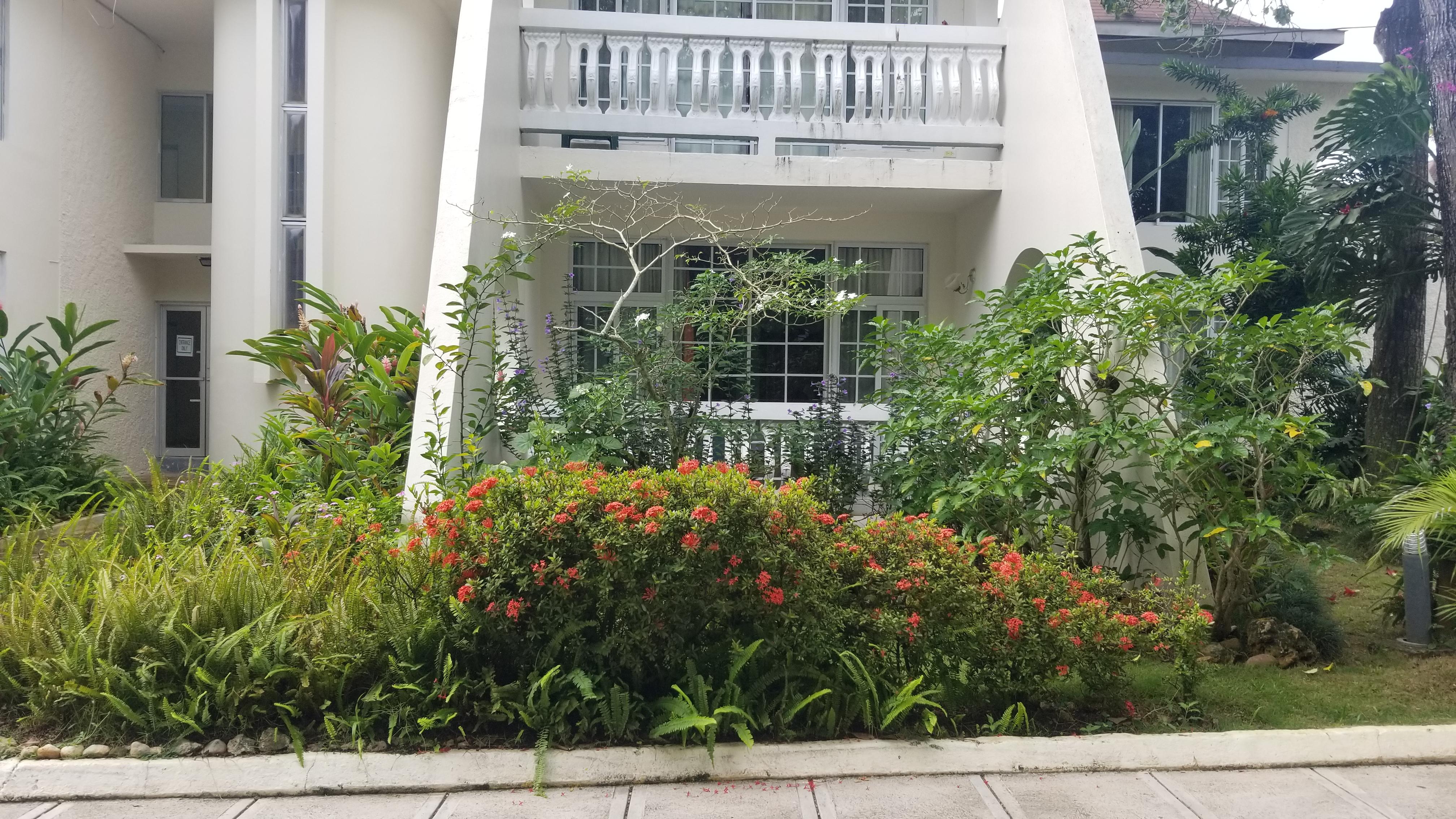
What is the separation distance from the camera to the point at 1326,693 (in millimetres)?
4625

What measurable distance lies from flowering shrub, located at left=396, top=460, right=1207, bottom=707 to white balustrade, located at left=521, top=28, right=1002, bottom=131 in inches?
197

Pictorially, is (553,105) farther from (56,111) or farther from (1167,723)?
(1167,723)

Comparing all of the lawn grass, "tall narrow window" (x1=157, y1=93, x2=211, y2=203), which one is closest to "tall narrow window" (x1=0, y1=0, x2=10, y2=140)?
"tall narrow window" (x1=157, y1=93, x2=211, y2=203)

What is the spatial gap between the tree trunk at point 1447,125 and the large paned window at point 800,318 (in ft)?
14.1

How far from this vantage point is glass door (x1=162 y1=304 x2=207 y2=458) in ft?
35.9

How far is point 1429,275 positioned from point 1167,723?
235 inches

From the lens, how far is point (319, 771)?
377 centimetres

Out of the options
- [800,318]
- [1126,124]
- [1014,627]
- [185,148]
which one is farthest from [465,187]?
[1126,124]

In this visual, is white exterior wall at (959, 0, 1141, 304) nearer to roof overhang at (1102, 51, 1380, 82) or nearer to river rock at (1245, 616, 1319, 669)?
river rock at (1245, 616, 1319, 669)

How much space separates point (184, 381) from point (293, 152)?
12.0 feet

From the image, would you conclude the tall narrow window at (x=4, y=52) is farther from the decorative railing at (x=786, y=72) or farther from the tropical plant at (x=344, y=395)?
the decorative railing at (x=786, y=72)

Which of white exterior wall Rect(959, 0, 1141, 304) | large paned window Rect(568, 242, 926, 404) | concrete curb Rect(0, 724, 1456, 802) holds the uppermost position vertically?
white exterior wall Rect(959, 0, 1141, 304)

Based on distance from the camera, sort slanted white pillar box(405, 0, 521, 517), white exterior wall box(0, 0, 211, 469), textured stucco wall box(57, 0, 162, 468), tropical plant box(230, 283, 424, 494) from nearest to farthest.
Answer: slanted white pillar box(405, 0, 521, 517), tropical plant box(230, 283, 424, 494), white exterior wall box(0, 0, 211, 469), textured stucco wall box(57, 0, 162, 468)

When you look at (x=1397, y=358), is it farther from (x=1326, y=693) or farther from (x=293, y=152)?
(x=293, y=152)
